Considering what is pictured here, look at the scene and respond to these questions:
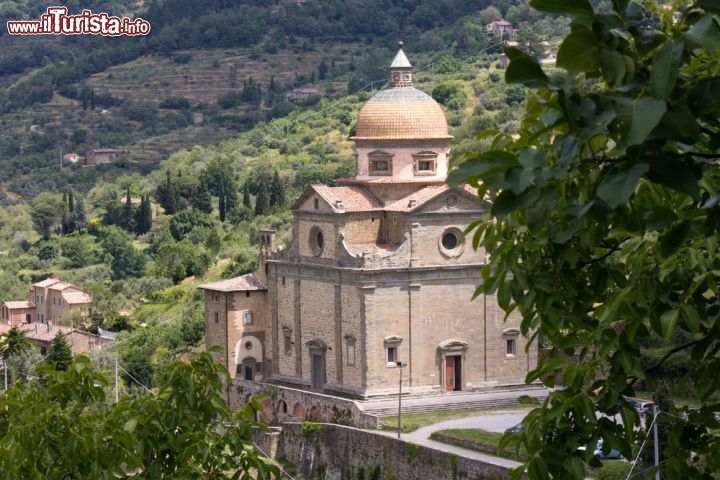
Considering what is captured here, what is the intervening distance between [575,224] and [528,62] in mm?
901

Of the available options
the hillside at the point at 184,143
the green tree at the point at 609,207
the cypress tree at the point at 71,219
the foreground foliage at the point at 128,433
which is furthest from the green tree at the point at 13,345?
the green tree at the point at 609,207

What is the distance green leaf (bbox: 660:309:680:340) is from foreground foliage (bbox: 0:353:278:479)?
7.39 m

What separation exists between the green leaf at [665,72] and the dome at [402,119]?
4032cm

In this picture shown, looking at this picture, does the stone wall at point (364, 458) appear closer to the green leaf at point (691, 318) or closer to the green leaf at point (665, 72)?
the green leaf at point (691, 318)

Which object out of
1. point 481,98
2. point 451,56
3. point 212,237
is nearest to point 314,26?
point 451,56

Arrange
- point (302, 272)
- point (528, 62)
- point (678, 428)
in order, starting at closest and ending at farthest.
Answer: point (528, 62) < point (678, 428) < point (302, 272)

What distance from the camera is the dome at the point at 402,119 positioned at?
47.3 metres

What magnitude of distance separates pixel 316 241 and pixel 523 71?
40.6 m

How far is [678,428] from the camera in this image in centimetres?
971

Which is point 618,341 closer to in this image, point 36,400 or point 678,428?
point 678,428

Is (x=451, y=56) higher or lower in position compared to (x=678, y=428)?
higher

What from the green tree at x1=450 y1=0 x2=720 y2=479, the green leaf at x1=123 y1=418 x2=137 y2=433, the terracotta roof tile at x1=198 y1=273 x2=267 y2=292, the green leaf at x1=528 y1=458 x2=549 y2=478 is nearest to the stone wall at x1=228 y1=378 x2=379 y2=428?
the terracotta roof tile at x1=198 y1=273 x2=267 y2=292

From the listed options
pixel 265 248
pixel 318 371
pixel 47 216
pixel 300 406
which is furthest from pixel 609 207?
pixel 47 216

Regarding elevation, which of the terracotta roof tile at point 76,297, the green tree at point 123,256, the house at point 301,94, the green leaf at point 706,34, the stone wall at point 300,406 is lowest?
the stone wall at point 300,406
